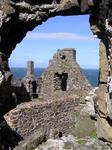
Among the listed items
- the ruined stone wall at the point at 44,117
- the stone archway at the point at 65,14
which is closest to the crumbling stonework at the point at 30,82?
the ruined stone wall at the point at 44,117

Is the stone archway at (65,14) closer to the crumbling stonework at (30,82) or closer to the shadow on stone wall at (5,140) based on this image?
the shadow on stone wall at (5,140)

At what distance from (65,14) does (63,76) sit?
2237 cm

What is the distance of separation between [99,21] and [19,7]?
198 cm

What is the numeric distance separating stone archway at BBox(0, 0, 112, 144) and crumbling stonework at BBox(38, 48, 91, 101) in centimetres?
2048

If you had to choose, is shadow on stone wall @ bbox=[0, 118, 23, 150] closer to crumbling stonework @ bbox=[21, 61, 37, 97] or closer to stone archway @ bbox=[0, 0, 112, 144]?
stone archway @ bbox=[0, 0, 112, 144]

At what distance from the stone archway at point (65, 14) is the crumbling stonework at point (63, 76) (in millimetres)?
20476

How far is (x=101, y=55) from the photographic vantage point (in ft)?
42.1

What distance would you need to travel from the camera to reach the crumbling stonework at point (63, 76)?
114 ft

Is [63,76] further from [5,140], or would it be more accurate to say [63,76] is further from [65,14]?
[65,14]

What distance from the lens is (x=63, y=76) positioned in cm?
3591

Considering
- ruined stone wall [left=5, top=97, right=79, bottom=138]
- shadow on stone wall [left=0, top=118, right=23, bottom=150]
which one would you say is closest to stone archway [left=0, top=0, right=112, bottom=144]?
shadow on stone wall [left=0, top=118, right=23, bottom=150]

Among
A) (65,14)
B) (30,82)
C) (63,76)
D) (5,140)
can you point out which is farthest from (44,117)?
(30,82)

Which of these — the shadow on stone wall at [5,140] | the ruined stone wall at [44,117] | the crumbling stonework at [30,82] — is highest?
the shadow on stone wall at [5,140]

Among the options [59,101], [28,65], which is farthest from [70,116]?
[28,65]
